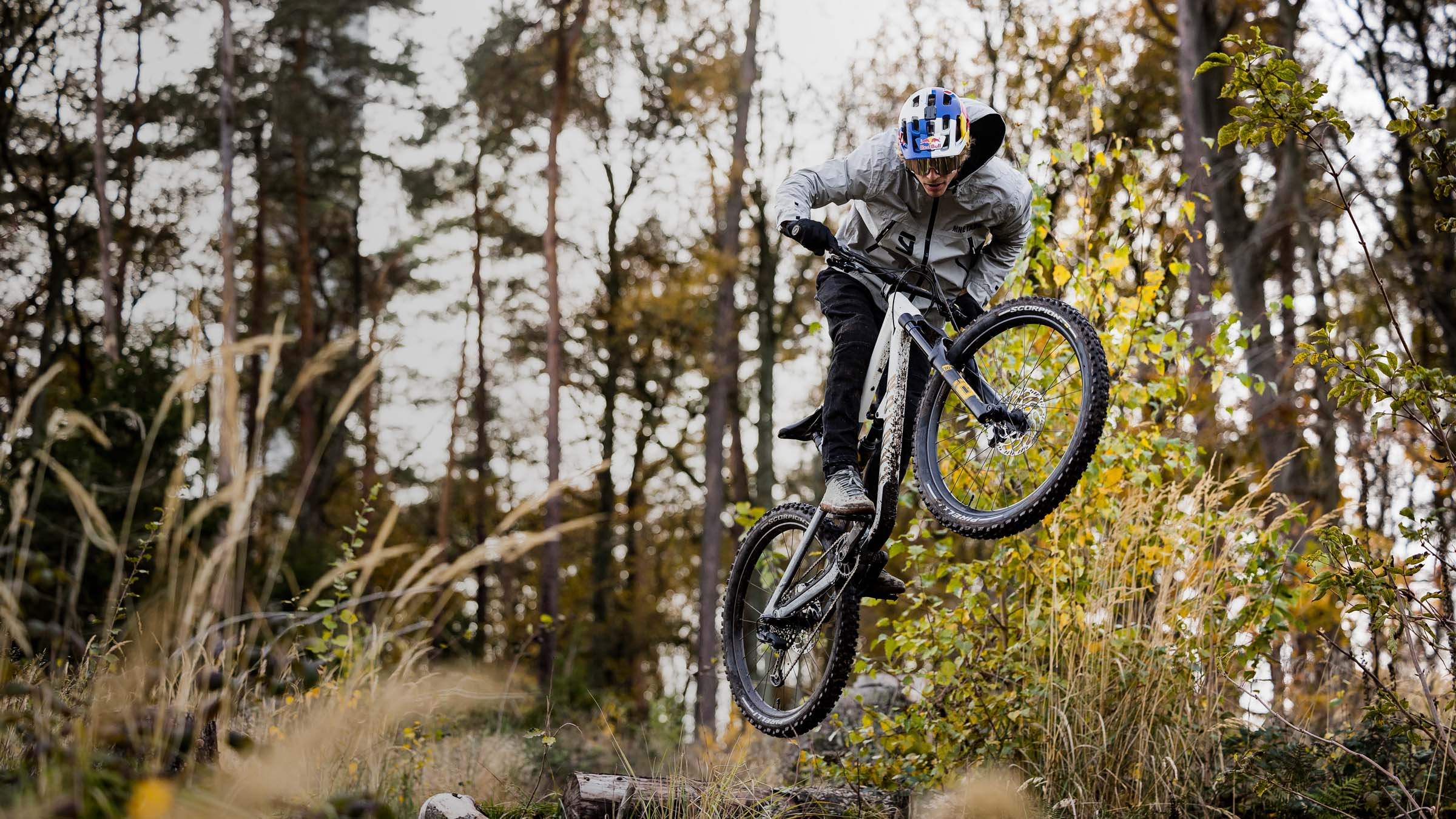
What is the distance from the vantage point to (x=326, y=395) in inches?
788

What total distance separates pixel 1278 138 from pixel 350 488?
22024 millimetres

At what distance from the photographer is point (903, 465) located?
4160mm

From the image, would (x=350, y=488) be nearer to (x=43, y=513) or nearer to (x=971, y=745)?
(x=43, y=513)

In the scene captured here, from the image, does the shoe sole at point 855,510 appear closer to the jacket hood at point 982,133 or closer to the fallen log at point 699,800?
the fallen log at point 699,800

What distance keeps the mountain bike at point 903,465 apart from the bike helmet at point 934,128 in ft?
1.83

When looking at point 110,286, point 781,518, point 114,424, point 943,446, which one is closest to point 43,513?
point 114,424

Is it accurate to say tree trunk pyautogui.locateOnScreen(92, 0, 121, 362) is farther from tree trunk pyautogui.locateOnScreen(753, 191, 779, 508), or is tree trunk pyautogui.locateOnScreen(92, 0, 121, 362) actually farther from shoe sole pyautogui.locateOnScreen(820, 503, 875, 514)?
shoe sole pyautogui.locateOnScreen(820, 503, 875, 514)

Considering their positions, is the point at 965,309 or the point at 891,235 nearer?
the point at 965,309

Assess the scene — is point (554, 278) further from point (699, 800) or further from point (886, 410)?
point (699, 800)

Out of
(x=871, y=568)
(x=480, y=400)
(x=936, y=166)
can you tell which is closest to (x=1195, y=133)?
(x=936, y=166)

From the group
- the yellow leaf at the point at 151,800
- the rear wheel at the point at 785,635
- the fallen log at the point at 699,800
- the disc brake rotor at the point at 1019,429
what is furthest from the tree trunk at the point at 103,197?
the yellow leaf at the point at 151,800

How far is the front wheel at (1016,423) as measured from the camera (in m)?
3.48

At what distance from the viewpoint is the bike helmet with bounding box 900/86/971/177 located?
3801 millimetres

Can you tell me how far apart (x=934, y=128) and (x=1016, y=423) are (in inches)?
41.1
